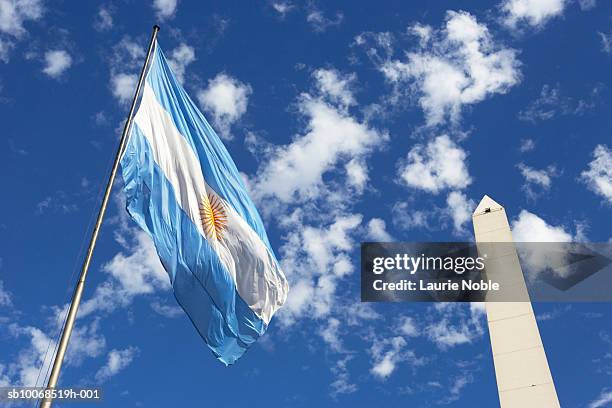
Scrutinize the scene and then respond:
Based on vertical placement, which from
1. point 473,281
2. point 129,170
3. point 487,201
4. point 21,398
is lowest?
point 21,398

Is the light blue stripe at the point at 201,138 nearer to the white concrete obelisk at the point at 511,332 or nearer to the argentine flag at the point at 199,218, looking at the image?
the argentine flag at the point at 199,218

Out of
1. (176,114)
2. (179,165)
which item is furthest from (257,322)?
(176,114)

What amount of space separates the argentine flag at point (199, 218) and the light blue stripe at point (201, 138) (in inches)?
0.9

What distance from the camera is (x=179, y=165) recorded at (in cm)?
1327

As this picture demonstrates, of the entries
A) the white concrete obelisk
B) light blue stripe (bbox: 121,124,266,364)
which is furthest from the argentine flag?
the white concrete obelisk

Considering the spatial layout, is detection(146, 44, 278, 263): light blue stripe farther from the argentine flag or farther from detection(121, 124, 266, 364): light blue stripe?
detection(121, 124, 266, 364): light blue stripe

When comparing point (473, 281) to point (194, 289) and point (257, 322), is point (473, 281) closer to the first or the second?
point (257, 322)

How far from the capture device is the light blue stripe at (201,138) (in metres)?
13.8

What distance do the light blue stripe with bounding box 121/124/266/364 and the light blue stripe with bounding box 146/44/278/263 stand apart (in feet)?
4.91

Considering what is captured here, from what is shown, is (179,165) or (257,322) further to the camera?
(257,322)

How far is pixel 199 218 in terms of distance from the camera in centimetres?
1322

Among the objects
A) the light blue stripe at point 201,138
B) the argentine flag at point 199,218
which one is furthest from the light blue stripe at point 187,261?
the light blue stripe at point 201,138

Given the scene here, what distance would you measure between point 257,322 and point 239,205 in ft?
8.56

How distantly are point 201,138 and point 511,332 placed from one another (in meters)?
12.6
